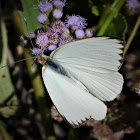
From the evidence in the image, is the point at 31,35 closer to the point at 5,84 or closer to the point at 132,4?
the point at 5,84

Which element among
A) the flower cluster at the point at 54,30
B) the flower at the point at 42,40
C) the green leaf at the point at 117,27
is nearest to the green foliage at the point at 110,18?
the green leaf at the point at 117,27

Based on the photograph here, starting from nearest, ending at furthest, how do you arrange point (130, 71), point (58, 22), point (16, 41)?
point (58, 22) < point (130, 71) < point (16, 41)

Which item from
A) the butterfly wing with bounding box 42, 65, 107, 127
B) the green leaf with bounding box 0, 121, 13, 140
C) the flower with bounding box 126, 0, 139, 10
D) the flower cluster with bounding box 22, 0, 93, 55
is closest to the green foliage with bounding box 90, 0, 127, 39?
the flower with bounding box 126, 0, 139, 10

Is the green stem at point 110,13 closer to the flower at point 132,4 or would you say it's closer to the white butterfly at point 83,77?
the flower at point 132,4

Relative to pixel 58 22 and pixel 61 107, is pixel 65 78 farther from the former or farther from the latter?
pixel 58 22

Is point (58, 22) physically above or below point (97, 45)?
above

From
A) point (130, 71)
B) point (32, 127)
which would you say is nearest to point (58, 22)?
point (130, 71)

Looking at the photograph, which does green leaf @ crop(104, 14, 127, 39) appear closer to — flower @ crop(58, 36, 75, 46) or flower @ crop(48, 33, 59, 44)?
flower @ crop(58, 36, 75, 46)
